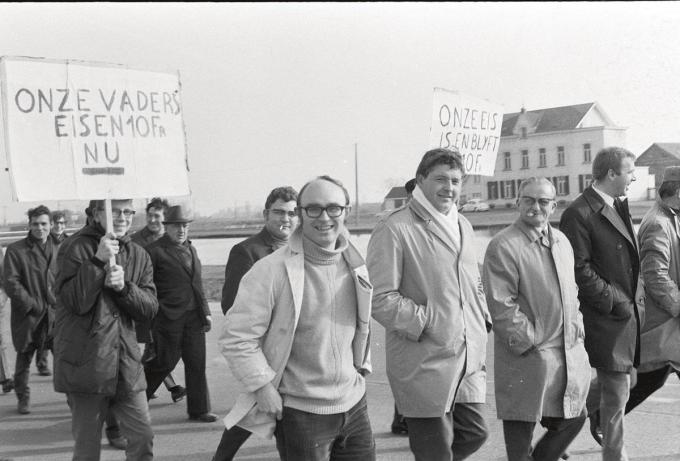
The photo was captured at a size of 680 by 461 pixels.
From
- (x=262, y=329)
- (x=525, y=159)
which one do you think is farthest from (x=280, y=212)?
(x=525, y=159)

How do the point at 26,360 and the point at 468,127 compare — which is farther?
the point at 26,360

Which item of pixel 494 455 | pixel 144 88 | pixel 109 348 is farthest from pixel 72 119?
pixel 494 455

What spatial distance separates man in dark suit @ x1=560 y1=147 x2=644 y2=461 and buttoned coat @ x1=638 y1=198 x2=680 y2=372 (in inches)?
13.8

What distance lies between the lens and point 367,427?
360cm

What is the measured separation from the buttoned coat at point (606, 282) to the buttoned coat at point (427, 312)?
1028 millimetres

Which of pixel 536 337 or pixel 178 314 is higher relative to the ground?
pixel 536 337

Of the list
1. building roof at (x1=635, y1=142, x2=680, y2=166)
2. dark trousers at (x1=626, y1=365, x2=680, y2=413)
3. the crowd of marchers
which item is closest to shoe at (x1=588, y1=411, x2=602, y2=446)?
the crowd of marchers

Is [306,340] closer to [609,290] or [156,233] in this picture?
[609,290]

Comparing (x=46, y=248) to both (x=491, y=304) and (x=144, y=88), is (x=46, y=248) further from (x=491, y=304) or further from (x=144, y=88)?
(x=491, y=304)

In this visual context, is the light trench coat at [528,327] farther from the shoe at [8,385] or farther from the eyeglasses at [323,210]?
the shoe at [8,385]

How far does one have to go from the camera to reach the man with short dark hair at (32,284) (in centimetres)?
816

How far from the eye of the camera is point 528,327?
4531 mm

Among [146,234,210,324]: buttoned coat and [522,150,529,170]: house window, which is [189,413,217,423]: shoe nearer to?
[146,234,210,324]: buttoned coat

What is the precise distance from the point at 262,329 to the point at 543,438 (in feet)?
6.92
